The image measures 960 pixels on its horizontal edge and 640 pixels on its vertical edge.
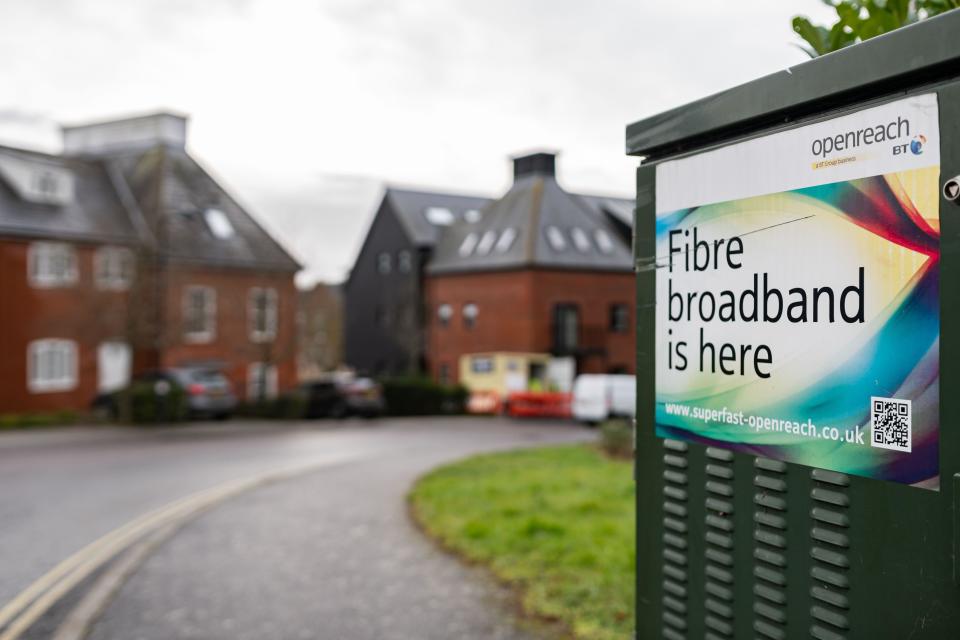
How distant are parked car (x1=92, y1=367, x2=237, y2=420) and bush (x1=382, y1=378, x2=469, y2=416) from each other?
7.48 metres

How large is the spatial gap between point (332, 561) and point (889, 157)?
6.80 m

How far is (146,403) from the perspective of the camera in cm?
2519

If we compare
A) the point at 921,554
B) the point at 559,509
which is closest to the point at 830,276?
the point at 921,554

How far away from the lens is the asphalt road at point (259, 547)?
6.19m

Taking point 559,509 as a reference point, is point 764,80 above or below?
above

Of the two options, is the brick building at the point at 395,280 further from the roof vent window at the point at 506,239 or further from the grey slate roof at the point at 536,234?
the roof vent window at the point at 506,239

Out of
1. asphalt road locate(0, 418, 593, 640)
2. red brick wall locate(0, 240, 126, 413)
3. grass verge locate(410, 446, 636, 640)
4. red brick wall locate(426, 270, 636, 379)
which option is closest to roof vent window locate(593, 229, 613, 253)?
red brick wall locate(426, 270, 636, 379)

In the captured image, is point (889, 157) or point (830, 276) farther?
point (830, 276)

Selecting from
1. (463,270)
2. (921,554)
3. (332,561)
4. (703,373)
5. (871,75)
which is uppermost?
(463,270)

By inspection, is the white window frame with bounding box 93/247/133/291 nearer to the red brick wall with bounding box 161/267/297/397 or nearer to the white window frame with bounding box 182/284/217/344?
the red brick wall with bounding box 161/267/297/397

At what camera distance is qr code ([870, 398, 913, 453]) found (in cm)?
194

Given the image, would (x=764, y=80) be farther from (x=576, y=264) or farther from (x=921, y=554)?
(x=576, y=264)

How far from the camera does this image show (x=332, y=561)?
795 centimetres

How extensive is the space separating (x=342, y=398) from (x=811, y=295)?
28.0 meters
